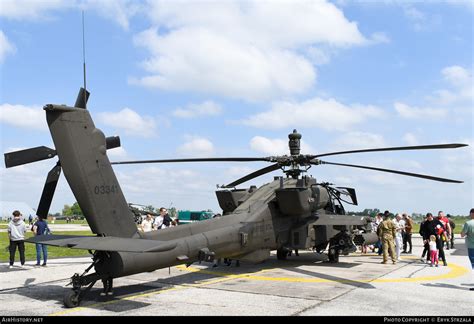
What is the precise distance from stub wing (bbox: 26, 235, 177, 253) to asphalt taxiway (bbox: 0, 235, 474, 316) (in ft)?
4.22

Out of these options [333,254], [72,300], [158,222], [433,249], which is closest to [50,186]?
[72,300]

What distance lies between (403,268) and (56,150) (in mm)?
11206

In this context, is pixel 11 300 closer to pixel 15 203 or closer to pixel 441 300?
pixel 441 300

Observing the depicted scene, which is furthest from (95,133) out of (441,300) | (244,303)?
(441,300)

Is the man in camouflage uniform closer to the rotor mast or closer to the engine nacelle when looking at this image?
the engine nacelle

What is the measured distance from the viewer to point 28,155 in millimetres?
8219

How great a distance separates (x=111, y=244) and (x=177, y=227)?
2.49 meters

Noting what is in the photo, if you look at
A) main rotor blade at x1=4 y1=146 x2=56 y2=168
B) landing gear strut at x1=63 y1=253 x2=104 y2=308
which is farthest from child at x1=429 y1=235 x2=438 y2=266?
main rotor blade at x1=4 y1=146 x2=56 y2=168

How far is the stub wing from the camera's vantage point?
7379 millimetres

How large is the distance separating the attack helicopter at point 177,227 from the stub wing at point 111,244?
0.02 metres

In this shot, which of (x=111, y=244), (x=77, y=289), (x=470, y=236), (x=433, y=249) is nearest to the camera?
(x=111, y=244)

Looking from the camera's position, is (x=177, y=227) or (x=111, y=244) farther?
(x=177, y=227)

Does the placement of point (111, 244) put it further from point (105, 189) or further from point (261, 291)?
point (261, 291)

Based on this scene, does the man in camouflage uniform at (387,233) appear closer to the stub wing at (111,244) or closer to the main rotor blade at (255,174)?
the main rotor blade at (255,174)
